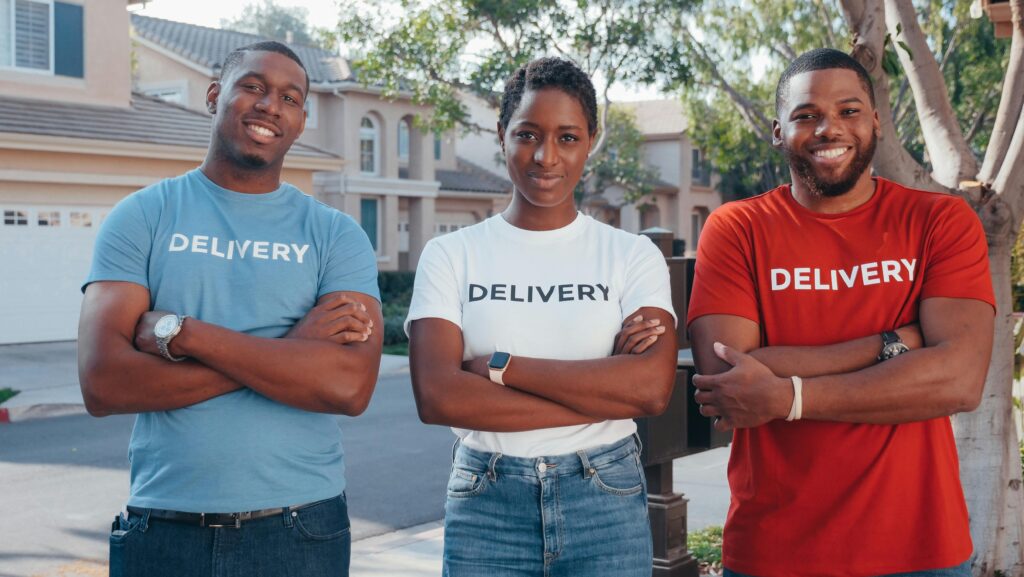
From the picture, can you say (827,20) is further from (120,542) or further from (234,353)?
(120,542)

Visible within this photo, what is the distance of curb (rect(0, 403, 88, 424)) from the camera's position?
40.1 ft

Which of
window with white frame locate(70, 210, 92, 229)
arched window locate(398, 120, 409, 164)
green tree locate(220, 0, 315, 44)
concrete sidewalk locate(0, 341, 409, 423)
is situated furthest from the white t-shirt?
green tree locate(220, 0, 315, 44)

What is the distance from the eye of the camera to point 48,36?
19.0m

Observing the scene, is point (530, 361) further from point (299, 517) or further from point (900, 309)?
point (900, 309)

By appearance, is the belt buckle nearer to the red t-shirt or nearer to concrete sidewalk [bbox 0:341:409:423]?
the red t-shirt

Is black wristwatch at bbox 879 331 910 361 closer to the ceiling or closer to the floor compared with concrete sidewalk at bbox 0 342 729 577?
closer to the ceiling

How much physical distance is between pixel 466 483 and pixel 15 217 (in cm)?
1695

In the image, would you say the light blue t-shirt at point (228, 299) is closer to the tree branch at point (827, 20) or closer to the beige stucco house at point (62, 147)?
the tree branch at point (827, 20)

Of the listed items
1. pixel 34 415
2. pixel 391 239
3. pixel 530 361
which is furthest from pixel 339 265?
pixel 391 239

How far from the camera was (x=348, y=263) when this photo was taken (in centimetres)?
310

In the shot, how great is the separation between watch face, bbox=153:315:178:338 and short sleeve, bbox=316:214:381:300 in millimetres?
Answer: 447

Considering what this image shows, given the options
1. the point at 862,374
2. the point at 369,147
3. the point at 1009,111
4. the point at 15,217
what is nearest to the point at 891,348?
the point at 862,374

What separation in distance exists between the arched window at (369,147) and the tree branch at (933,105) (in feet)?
87.8

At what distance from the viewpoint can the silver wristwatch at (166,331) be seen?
2.74 metres
